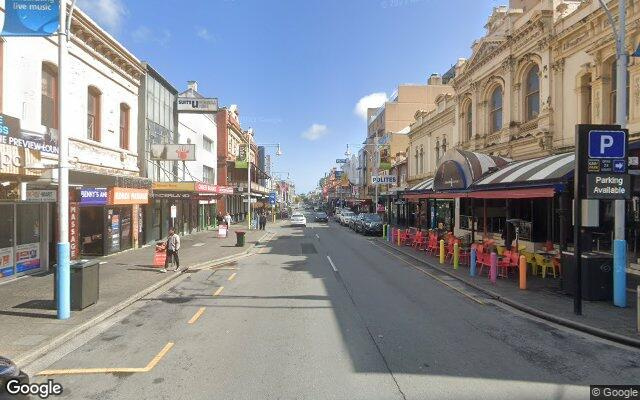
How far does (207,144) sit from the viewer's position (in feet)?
129

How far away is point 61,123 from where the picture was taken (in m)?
9.12

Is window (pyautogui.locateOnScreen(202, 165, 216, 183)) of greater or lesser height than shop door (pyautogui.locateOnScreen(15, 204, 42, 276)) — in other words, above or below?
above

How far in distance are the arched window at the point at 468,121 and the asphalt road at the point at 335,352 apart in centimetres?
1758

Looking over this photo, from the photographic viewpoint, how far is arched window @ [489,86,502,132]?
79.4 ft

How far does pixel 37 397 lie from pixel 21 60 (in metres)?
11.7

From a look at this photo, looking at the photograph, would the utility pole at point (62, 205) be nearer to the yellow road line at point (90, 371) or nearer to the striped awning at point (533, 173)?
the yellow road line at point (90, 371)

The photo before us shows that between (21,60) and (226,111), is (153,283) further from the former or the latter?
(226,111)

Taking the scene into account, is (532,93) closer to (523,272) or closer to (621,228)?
(523,272)

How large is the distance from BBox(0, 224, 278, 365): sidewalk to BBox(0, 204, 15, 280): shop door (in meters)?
0.46

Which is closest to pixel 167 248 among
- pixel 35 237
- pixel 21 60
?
pixel 35 237

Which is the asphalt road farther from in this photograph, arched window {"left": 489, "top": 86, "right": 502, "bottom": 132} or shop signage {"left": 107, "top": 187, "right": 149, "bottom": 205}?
arched window {"left": 489, "top": 86, "right": 502, "bottom": 132}

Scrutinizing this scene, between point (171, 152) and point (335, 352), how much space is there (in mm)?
19069

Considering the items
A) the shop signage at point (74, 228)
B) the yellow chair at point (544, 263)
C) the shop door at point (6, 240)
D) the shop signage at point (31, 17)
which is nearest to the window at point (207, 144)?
the shop signage at point (74, 228)

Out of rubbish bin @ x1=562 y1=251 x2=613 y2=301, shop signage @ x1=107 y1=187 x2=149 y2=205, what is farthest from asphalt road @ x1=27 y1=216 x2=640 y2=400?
shop signage @ x1=107 y1=187 x2=149 y2=205
